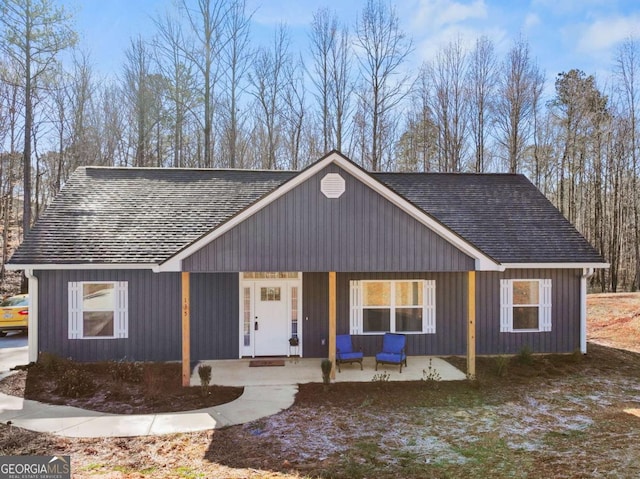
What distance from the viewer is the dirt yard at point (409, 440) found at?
5672 mm

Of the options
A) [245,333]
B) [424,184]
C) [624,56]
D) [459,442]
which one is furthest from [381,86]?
[459,442]

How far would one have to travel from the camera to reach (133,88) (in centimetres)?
2689

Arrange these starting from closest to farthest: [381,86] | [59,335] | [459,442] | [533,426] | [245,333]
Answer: [459,442], [533,426], [59,335], [245,333], [381,86]

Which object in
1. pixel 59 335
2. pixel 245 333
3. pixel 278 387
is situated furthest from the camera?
pixel 245 333

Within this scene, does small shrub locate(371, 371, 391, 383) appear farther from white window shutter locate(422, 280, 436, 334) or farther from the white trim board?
the white trim board

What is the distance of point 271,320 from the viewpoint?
11719mm

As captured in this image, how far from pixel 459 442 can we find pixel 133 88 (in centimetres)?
2758

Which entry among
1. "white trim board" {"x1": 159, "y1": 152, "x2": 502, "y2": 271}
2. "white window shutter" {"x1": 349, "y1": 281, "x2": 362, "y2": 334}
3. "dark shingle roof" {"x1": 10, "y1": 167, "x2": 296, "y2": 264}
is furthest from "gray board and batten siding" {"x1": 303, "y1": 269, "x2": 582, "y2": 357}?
"dark shingle roof" {"x1": 10, "y1": 167, "x2": 296, "y2": 264}

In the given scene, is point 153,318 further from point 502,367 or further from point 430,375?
point 502,367

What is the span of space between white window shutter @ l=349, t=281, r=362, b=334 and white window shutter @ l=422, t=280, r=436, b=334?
1.80 metres

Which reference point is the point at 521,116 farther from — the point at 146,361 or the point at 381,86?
the point at 146,361

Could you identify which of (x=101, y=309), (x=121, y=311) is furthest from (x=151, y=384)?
(x=101, y=309)

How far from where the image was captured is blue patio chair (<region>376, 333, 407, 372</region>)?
10.4m

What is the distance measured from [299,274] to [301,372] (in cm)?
264
